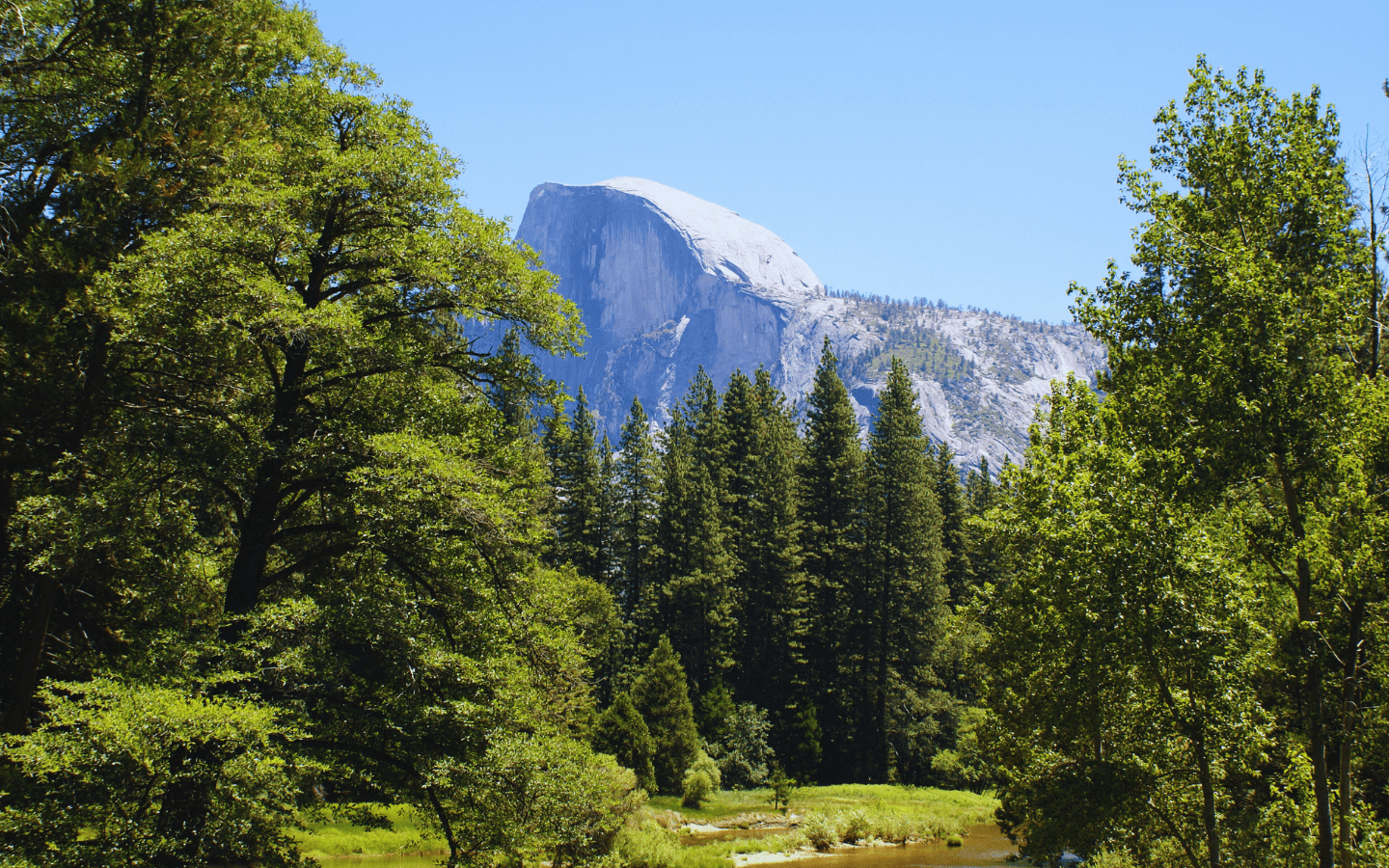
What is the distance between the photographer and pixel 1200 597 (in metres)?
11.3

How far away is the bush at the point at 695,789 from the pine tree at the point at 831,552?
8.18 meters

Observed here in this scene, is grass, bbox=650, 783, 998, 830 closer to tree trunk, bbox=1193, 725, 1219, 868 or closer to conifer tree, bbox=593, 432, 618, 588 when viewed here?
Answer: conifer tree, bbox=593, 432, 618, 588

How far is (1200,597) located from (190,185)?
15.4 meters

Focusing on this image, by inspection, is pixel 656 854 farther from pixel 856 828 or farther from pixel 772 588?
pixel 772 588

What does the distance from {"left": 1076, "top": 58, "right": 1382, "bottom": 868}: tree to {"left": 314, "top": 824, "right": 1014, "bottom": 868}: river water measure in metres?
13.7

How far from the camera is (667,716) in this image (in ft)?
111

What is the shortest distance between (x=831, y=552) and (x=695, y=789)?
16.2 meters

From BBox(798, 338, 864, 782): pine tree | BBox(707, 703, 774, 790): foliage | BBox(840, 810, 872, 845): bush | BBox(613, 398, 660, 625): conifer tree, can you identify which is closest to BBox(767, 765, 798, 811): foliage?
BBox(707, 703, 774, 790): foliage

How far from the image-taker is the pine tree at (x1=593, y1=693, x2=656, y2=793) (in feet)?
103

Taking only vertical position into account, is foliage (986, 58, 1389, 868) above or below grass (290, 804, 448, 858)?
above

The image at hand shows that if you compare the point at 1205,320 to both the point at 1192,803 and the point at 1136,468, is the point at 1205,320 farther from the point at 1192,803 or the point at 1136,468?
the point at 1192,803

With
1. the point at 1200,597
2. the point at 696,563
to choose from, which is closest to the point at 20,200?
the point at 1200,597

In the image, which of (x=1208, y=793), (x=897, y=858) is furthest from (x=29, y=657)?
(x=897, y=858)

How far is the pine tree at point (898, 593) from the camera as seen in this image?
4084 centimetres
